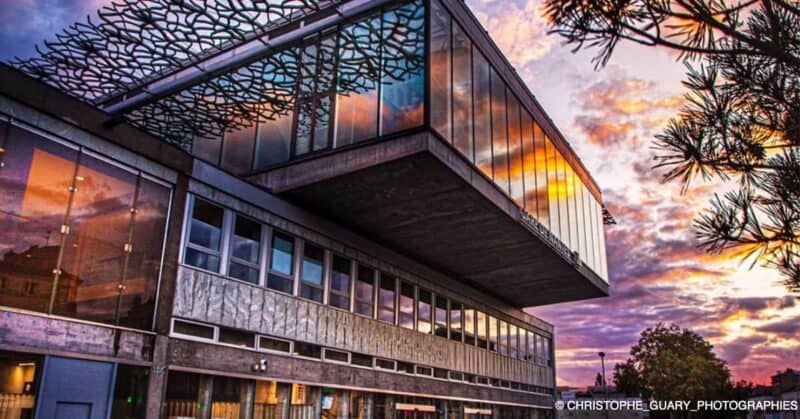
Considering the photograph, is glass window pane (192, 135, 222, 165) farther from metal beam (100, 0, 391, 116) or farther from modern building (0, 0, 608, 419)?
metal beam (100, 0, 391, 116)

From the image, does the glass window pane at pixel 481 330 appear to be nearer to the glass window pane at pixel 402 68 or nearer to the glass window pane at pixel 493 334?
the glass window pane at pixel 493 334

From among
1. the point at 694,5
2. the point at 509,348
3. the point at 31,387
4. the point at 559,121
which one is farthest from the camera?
the point at 509,348

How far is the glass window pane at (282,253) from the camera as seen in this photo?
664 inches

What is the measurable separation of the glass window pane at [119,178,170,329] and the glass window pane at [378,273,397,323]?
895 centimetres

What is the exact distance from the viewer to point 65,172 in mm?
11875

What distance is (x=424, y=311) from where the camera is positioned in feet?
78.0

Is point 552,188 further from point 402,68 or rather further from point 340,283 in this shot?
point 402,68

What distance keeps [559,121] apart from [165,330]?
21302 mm

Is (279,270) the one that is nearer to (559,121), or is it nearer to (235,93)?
(235,93)

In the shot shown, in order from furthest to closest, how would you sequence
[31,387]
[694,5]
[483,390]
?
[483,390] < [31,387] < [694,5]

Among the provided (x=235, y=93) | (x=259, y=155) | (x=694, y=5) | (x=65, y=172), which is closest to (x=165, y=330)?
(x=65, y=172)

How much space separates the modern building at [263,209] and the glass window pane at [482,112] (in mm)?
119

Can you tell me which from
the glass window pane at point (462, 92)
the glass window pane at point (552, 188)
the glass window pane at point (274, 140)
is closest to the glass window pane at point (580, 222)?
the glass window pane at point (552, 188)

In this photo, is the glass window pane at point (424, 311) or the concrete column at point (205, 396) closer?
the concrete column at point (205, 396)
